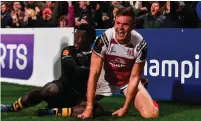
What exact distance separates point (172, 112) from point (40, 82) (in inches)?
184

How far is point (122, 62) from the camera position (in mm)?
6785

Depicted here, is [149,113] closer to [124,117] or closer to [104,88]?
[124,117]

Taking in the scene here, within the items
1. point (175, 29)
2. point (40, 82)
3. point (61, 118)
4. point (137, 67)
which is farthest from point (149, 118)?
point (40, 82)

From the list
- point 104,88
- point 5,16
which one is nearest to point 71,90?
point 104,88

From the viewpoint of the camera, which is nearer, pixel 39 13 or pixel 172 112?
pixel 172 112

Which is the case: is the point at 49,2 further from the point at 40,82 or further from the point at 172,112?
the point at 172,112

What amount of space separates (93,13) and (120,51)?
5.22 m

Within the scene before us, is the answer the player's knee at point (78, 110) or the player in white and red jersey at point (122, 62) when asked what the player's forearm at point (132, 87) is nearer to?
the player in white and red jersey at point (122, 62)

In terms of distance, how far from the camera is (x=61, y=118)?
266 inches

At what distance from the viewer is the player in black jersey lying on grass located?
22.3 feet

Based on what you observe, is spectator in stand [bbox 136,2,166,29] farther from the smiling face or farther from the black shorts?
the smiling face

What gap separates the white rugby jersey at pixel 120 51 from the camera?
667 cm

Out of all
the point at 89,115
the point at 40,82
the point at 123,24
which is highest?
the point at 123,24

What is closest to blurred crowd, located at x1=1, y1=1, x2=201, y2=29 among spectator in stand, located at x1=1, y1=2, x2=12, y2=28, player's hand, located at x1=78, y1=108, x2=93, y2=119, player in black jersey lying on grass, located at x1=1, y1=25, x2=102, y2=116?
spectator in stand, located at x1=1, y1=2, x2=12, y2=28
